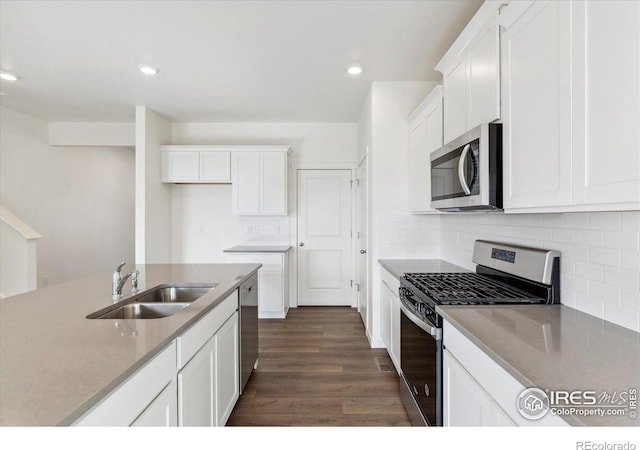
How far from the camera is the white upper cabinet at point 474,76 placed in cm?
154

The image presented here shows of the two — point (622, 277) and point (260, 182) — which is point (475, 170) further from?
point (260, 182)

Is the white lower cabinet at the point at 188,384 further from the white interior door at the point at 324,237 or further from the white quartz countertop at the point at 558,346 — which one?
the white interior door at the point at 324,237

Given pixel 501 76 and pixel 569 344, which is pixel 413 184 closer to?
pixel 501 76

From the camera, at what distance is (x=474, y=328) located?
1.21m

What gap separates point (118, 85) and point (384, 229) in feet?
10.2

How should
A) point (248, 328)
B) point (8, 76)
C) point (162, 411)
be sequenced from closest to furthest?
1. point (162, 411)
2. point (248, 328)
3. point (8, 76)

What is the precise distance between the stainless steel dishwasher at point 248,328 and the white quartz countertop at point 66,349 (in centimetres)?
48

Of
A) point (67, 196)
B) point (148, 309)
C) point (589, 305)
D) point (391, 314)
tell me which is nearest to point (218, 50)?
point (148, 309)

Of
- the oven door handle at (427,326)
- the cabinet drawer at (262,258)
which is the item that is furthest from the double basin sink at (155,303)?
the cabinet drawer at (262,258)

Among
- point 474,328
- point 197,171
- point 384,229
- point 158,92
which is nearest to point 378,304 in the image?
point 384,229

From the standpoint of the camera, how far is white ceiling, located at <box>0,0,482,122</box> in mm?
2102

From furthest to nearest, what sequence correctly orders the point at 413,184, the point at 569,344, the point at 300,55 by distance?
1. the point at 413,184
2. the point at 300,55
3. the point at 569,344

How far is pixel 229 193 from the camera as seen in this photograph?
15.5ft

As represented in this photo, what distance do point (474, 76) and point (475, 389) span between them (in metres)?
1.54
